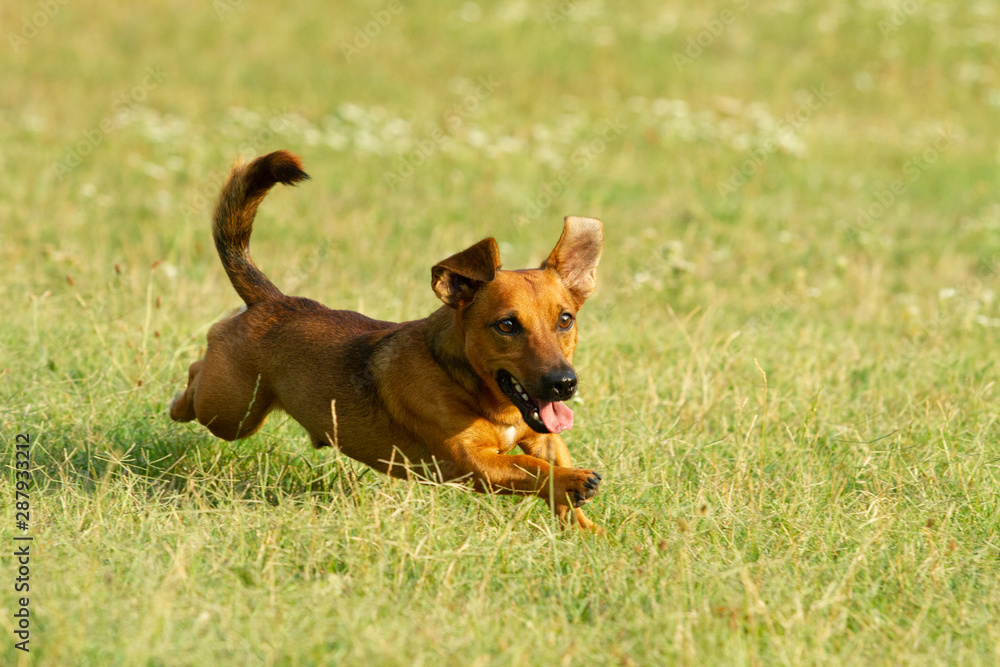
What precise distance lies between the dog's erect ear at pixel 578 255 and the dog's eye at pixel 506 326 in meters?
0.47

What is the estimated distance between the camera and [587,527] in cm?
407

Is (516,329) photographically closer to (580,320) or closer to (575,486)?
(575,486)

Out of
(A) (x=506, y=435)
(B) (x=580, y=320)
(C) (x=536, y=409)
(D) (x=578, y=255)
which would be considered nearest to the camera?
(C) (x=536, y=409)

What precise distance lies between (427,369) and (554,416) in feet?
1.94

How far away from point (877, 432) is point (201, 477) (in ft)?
10.4

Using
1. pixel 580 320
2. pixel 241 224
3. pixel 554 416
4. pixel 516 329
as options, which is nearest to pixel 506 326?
pixel 516 329

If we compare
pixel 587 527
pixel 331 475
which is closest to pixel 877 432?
pixel 587 527

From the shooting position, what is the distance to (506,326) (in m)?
3.96

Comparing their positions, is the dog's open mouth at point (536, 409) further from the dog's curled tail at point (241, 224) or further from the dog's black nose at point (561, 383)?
the dog's curled tail at point (241, 224)

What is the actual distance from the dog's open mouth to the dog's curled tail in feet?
4.93

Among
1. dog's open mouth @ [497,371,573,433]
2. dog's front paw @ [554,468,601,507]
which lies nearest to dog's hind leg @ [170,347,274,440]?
dog's open mouth @ [497,371,573,433]

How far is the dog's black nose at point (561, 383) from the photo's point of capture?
3.75 m

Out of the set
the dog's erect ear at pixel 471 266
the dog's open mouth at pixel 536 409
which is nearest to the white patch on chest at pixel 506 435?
the dog's open mouth at pixel 536 409

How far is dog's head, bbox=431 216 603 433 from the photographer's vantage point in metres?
3.84
